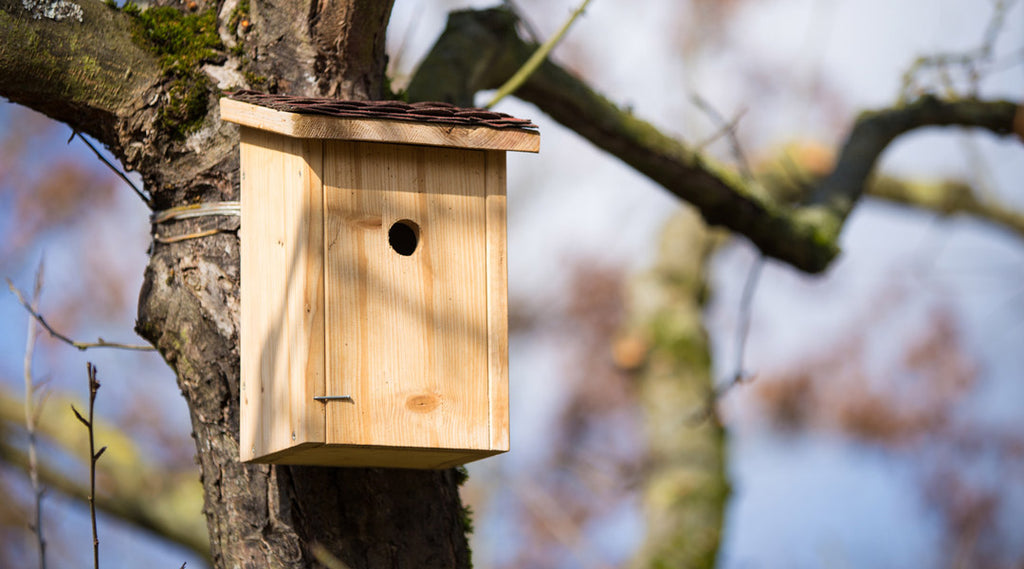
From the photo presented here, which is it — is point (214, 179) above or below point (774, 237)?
below

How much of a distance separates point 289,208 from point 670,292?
6.56 metres

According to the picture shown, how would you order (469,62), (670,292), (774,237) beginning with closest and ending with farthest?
(469,62) < (774,237) < (670,292)

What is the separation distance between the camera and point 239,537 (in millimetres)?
1978

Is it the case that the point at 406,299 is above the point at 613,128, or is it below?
below

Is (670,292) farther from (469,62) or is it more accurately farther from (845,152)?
(469,62)

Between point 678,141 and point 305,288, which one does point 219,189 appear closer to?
point 305,288

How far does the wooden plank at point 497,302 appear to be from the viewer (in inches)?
74.7

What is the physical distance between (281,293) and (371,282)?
0.56 ft

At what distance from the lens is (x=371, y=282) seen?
73.8 inches

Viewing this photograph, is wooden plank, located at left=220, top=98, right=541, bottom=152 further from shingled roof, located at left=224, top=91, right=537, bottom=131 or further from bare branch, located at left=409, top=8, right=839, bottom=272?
bare branch, located at left=409, top=8, right=839, bottom=272

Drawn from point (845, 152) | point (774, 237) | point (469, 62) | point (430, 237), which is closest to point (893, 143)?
point (845, 152)

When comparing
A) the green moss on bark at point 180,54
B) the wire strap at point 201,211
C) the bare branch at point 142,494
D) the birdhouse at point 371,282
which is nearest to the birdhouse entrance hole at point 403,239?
the birdhouse at point 371,282

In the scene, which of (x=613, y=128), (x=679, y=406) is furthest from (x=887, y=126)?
(x=679, y=406)

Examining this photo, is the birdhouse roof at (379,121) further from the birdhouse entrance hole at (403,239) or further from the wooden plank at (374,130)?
the birdhouse entrance hole at (403,239)
